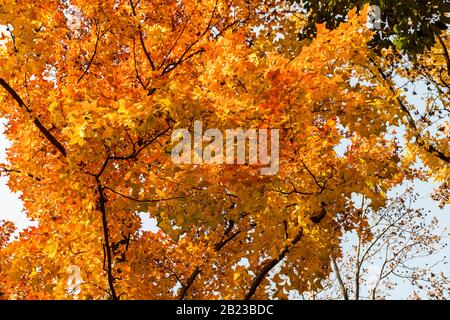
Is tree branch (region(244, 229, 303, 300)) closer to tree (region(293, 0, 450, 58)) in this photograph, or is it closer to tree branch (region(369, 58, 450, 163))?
tree (region(293, 0, 450, 58))

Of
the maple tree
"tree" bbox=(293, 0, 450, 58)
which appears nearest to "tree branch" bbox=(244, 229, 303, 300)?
the maple tree

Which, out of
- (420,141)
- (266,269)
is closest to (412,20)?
(420,141)

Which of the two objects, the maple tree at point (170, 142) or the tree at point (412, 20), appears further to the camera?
the tree at point (412, 20)

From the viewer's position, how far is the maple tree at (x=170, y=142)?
509cm

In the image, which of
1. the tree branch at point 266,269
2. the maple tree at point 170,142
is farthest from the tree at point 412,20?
the tree branch at point 266,269

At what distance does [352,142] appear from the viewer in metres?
8.45

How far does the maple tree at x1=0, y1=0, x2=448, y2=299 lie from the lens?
509 cm

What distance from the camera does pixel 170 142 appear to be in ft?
17.5

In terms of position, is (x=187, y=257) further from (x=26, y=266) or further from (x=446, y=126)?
(x=446, y=126)

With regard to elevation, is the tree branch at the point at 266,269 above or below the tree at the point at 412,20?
below

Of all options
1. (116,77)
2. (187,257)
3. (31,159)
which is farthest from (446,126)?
(31,159)

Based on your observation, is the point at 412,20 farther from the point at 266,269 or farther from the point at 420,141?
the point at 266,269

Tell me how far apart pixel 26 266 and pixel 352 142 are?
20.0 feet

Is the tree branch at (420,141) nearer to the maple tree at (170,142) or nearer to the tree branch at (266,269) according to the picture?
the maple tree at (170,142)
